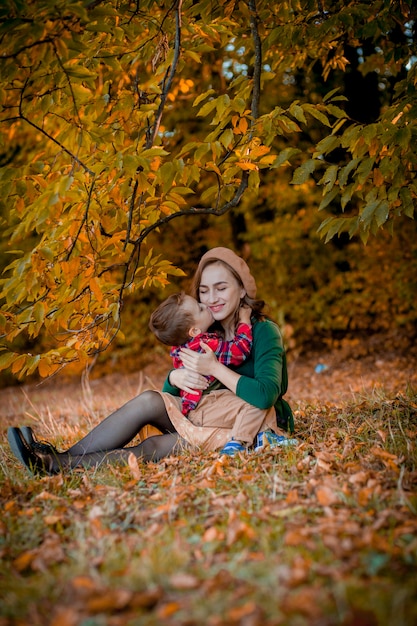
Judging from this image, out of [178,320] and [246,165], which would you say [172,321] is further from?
[246,165]

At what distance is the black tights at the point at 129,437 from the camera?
304cm

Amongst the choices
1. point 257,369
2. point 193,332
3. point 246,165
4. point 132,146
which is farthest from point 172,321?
point 132,146

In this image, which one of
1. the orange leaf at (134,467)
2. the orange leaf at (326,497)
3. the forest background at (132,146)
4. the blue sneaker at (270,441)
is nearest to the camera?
the orange leaf at (326,497)

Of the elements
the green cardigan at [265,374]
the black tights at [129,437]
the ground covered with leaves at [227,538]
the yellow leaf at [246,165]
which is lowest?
the ground covered with leaves at [227,538]

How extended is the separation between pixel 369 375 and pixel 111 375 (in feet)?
13.9

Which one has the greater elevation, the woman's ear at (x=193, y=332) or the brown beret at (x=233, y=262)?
the brown beret at (x=233, y=262)

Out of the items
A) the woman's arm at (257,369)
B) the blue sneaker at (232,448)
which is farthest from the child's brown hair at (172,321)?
the blue sneaker at (232,448)

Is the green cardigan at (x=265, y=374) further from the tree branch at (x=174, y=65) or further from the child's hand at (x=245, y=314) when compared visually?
the tree branch at (x=174, y=65)

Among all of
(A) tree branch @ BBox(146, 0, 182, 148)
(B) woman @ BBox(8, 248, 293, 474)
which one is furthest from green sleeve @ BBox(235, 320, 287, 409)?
(A) tree branch @ BBox(146, 0, 182, 148)

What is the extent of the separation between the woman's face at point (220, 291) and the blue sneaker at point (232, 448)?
0.74 meters

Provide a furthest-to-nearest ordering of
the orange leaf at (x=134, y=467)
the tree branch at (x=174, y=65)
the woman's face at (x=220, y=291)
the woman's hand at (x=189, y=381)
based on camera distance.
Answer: the woman's face at (x=220, y=291) < the woman's hand at (x=189, y=381) < the tree branch at (x=174, y=65) < the orange leaf at (x=134, y=467)

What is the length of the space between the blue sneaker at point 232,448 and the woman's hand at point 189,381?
343mm

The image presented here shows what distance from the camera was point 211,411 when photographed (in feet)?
10.3

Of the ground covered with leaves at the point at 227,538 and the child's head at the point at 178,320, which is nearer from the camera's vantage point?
the ground covered with leaves at the point at 227,538
